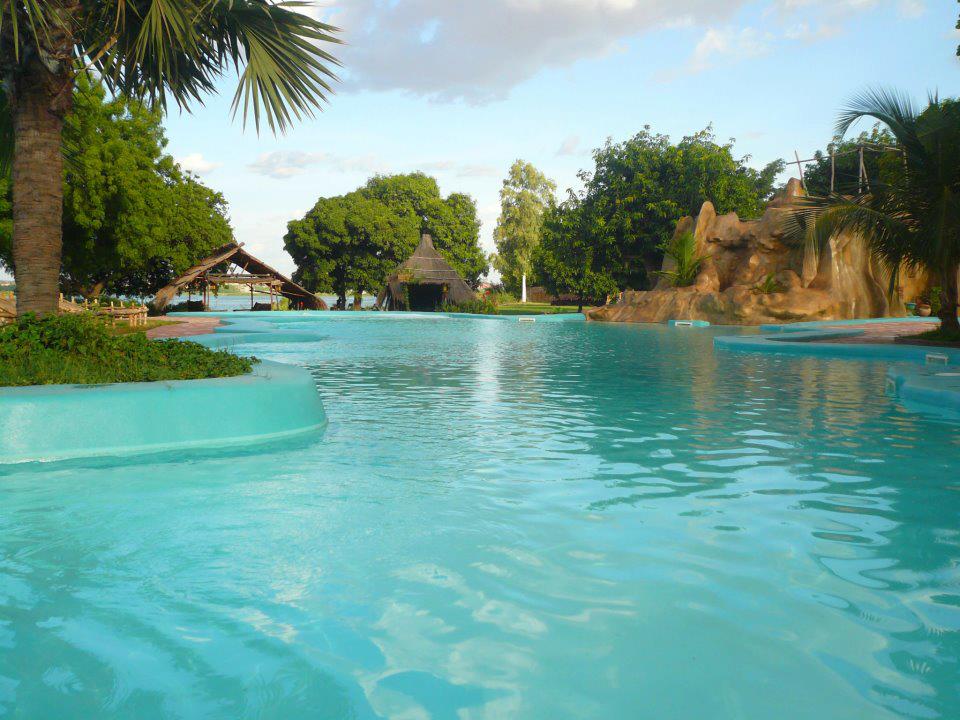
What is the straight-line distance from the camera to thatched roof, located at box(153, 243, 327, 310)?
128 feet

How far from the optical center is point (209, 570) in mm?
3943

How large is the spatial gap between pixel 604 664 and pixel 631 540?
1.46m

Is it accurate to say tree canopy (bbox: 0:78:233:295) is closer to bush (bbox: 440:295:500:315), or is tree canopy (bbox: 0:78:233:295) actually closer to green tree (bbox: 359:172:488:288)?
bush (bbox: 440:295:500:315)

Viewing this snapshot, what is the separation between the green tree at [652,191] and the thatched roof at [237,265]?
18035 mm

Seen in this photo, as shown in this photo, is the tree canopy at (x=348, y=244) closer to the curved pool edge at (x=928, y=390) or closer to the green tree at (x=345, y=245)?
the green tree at (x=345, y=245)

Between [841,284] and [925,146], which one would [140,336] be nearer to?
[925,146]

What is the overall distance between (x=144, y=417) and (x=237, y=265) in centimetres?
3825

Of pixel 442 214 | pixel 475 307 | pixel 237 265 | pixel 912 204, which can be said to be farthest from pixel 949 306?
pixel 442 214

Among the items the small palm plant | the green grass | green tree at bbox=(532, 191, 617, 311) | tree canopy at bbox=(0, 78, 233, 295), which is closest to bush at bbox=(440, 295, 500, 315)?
the green grass

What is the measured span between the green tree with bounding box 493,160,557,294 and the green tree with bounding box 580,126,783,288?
22482mm

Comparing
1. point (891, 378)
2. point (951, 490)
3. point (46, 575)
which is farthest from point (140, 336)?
point (891, 378)

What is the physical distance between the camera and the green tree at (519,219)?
6594 centimetres

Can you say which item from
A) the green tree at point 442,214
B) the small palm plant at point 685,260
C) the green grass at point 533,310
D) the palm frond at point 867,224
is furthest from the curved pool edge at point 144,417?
the green tree at point 442,214

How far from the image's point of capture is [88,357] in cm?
Answer: 766
